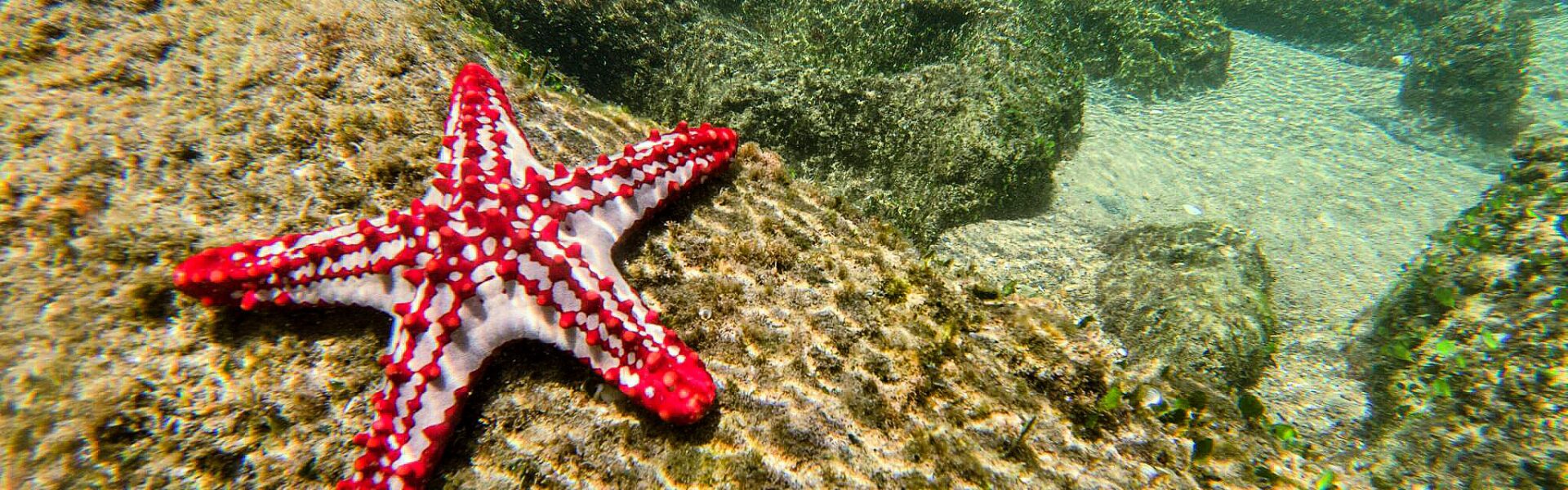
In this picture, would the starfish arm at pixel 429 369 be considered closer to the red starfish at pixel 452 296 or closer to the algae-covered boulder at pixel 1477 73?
the red starfish at pixel 452 296

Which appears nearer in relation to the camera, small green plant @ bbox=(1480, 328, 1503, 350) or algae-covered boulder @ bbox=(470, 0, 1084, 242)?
small green plant @ bbox=(1480, 328, 1503, 350)

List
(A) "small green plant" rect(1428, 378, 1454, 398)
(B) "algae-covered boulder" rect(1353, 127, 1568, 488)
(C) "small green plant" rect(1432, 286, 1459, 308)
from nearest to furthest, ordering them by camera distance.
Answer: (B) "algae-covered boulder" rect(1353, 127, 1568, 488)
(A) "small green plant" rect(1428, 378, 1454, 398)
(C) "small green plant" rect(1432, 286, 1459, 308)

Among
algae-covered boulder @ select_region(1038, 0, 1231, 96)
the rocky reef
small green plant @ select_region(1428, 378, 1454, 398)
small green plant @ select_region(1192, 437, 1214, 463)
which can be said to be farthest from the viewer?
algae-covered boulder @ select_region(1038, 0, 1231, 96)

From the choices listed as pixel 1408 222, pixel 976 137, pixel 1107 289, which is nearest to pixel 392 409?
pixel 976 137

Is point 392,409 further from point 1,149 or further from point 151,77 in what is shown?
point 151,77

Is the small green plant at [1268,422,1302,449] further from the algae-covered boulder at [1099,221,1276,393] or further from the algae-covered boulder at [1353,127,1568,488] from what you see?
the algae-covered boulder at [1099,221,1276,393]

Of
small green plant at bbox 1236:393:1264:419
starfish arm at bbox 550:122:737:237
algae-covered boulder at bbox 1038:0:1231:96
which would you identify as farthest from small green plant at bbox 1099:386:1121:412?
algae-covered boulder at bbox 1038:0:1231:96
